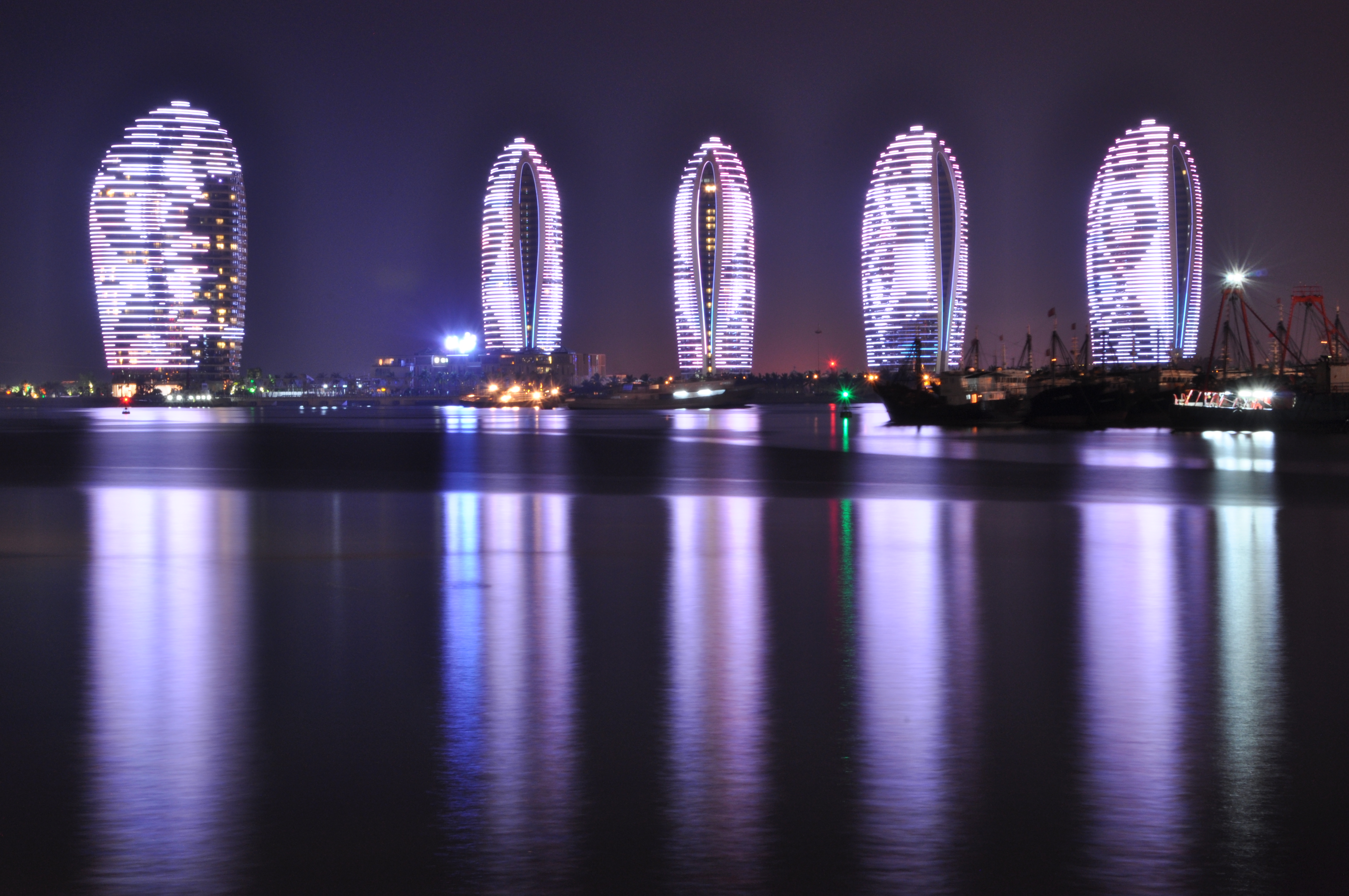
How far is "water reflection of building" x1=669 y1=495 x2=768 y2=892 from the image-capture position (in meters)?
5.52

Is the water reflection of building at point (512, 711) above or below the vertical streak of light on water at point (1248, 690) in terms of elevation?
above

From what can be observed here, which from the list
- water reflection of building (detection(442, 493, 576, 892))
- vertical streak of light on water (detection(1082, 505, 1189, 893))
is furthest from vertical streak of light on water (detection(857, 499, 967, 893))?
water reflection of building (detection(442, 493, 576, 892))

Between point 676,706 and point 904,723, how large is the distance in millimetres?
1681

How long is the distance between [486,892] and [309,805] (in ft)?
5.24

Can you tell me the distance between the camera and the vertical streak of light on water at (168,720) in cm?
550

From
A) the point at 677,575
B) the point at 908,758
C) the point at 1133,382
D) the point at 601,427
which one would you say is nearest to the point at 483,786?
the point at 908,758

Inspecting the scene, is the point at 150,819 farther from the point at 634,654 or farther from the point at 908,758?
the point at 634,654

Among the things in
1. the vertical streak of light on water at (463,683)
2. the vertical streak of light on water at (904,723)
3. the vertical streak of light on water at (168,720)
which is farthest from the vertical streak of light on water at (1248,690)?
the vertical streak of light on water at (168,720)

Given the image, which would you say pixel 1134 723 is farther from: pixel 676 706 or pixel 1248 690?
pixel 676 706

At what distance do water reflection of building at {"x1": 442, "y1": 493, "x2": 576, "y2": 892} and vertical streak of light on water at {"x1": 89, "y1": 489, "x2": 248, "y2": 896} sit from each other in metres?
1.25

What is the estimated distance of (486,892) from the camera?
200 inches

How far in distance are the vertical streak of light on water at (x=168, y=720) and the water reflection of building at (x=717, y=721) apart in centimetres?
223

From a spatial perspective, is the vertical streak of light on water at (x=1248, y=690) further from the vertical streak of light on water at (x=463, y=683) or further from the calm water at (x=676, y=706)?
the vertical streak of light on water at (x=463, y=683)

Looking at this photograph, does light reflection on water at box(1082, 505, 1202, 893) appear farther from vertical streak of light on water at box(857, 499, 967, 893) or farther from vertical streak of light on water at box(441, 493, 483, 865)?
vertical streak of light on water at box(441, 493, 483, 865)
